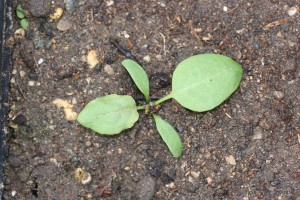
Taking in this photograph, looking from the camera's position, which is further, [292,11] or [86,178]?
[292,11]

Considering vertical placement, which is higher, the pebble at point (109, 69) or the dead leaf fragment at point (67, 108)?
the pebble at point (109, 69)

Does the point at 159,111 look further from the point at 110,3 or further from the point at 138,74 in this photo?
the point at 110,3

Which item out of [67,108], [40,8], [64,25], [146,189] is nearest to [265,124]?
[146,189]

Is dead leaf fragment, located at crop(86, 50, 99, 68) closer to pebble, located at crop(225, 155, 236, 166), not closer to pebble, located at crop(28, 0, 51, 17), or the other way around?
pebble, located at crop(28, 0, 51, 17)

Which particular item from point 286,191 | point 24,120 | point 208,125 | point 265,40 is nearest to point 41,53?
point 24,120

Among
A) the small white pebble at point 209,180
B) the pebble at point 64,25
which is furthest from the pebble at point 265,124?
the pebble at point 64,25

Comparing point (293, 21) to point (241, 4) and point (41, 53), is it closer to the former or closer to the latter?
point (241, 4)

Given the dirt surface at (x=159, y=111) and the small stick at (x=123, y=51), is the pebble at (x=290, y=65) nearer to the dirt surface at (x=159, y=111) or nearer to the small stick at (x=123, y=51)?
the dirt surface at (x=159, y=111)
